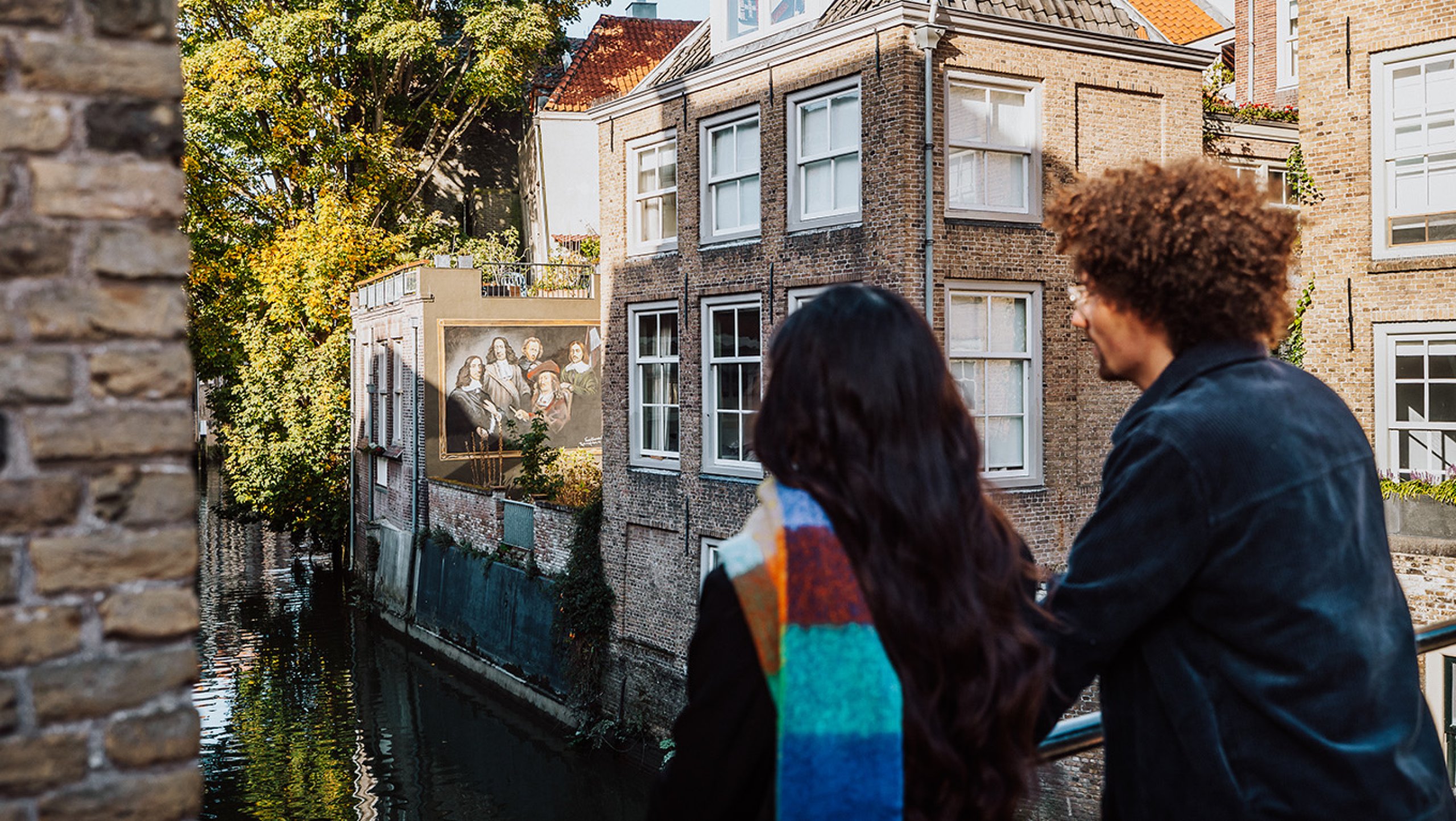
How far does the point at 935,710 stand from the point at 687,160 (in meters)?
14.0

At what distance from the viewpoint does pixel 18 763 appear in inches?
63.2

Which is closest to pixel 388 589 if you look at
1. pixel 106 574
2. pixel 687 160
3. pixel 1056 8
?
pixel 687 160

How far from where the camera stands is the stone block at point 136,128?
1.69 m

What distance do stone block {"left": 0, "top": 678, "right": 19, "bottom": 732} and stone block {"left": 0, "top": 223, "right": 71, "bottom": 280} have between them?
515mm

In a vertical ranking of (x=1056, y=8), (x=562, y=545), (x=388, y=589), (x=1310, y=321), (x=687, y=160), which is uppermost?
(x=1056, y=8)

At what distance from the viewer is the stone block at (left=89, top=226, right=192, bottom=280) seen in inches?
65.8

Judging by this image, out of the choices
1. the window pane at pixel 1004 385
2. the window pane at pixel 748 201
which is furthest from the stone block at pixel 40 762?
the window pane at pixel 748 201

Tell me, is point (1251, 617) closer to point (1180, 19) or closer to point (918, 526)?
point (918, 526)

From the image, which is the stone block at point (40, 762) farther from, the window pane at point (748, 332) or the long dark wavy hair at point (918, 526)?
the window pane at point (748, 332)

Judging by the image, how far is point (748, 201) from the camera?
14.3 meters

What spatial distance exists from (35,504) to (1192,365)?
1.53 m

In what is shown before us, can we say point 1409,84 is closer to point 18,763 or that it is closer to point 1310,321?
point 1310,321

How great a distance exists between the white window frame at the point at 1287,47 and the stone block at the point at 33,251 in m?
20.3

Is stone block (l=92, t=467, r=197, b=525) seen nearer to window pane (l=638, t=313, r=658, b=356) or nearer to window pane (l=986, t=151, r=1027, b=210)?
window pane (l=986, t=151, r=1027, b=210)
